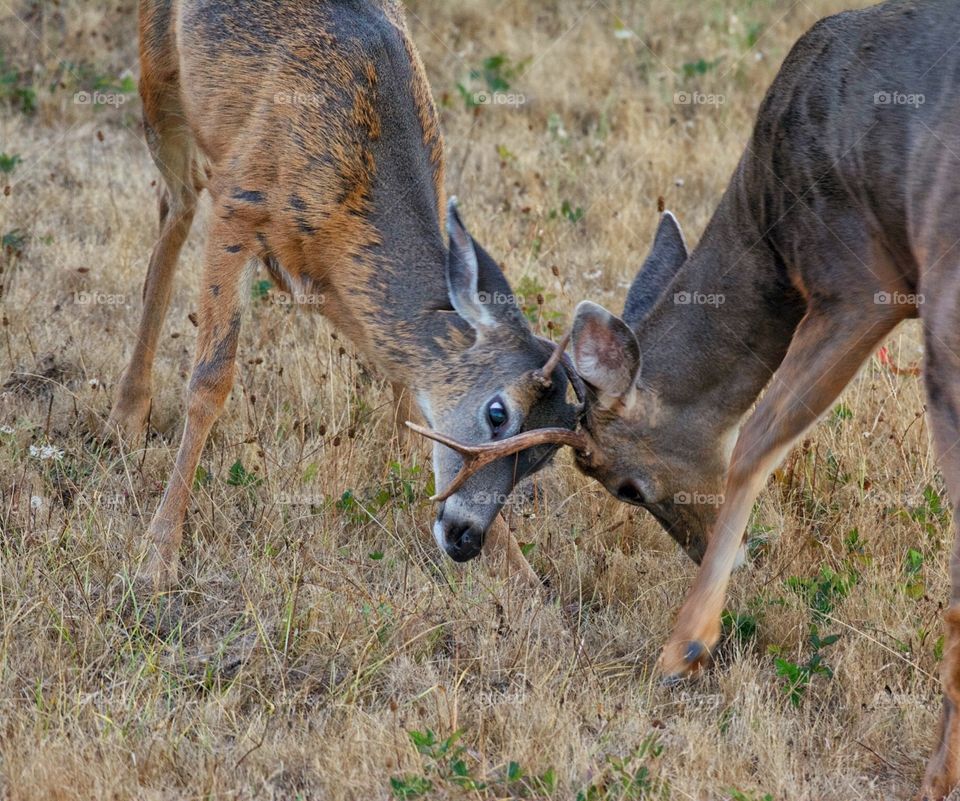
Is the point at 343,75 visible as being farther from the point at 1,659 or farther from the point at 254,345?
the point at 1,659

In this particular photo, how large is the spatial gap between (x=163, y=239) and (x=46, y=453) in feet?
5.53

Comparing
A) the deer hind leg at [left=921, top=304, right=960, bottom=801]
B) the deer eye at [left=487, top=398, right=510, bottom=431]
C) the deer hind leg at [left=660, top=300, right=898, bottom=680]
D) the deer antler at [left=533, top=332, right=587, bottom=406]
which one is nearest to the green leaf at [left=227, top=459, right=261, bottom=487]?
the deer eye at [left=487, top=398, right=510, bottom=431]

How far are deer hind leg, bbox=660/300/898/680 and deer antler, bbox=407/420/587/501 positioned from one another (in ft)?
2.06

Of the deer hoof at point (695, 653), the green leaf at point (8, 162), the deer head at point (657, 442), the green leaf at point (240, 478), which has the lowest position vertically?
the green leaf at point (8, 162)

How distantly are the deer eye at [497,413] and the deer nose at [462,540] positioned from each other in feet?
1.29

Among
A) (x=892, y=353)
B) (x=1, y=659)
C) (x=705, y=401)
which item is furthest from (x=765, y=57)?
(x=1, y=659)

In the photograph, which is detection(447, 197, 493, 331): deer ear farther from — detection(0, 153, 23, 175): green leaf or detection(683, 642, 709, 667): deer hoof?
detection(0, 153, 23, 175): green leaf

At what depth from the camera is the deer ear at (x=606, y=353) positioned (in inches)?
213

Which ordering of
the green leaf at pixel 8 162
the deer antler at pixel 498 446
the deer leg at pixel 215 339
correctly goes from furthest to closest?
1. the green leaf at pixel 8 162
2. the deer leg at pixel 215 339
3. the deer antler at pixel 498 446

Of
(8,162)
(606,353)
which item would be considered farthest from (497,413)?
(8,162)

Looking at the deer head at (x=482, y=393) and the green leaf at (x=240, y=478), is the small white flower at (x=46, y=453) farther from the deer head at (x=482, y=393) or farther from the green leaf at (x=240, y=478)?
the deer head at (x=482, y=393)

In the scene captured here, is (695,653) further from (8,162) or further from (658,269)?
(8,162)

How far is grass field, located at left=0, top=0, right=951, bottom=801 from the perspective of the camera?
4547 mm

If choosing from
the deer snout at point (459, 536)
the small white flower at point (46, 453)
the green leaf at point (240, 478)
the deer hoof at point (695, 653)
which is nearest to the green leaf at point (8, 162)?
the small white flower at point (46, 453)
